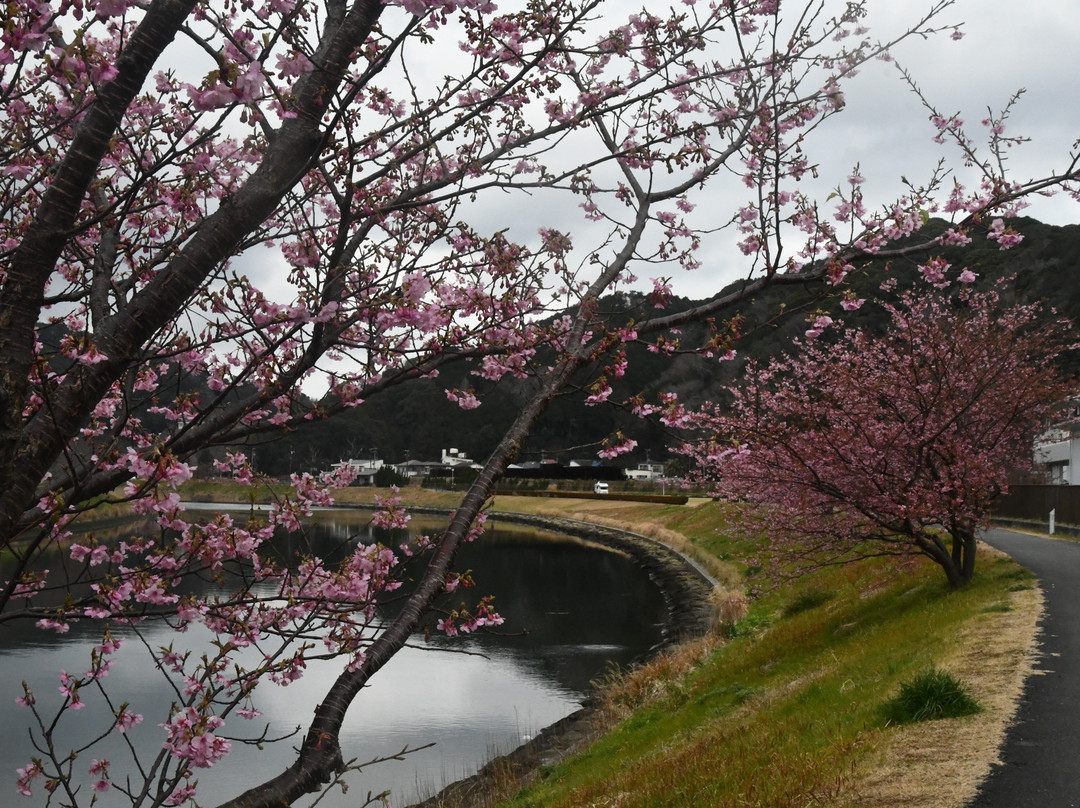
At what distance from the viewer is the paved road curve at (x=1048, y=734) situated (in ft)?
22.9

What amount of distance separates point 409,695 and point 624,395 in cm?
5563

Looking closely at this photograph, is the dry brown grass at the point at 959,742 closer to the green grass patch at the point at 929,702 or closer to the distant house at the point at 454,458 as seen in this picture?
the green grass patch at the point at 929,702

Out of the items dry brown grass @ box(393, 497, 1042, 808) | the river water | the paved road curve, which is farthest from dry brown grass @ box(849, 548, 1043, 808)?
the river water

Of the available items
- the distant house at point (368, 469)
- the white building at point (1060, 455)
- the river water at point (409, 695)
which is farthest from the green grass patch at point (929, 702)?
the distant house at point (368, 469)

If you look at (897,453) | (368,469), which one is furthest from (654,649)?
(368,469)

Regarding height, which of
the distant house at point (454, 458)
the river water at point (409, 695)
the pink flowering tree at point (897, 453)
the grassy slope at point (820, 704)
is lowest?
the river water at point (409, 695)

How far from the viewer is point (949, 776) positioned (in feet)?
24.3

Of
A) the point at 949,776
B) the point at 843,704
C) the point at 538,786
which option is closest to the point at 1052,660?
the point at 843,704

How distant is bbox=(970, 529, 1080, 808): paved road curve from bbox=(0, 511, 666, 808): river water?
19.8 feet

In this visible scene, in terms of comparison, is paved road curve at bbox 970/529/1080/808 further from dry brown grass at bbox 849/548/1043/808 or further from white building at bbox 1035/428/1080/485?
white building at bbox 1035/428/1080/485

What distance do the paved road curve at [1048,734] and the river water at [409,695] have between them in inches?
238

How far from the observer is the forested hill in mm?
72875

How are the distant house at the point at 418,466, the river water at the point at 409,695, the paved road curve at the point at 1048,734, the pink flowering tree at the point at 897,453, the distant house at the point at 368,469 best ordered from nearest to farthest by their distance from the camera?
the paved road curve at the point at 1048,734
the pink flowering tree at the point at 897,453
the river water at the point at 409,695
the distant house at the point at 368,469
the distant house at the point at 418,466

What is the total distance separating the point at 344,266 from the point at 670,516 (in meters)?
52.9
